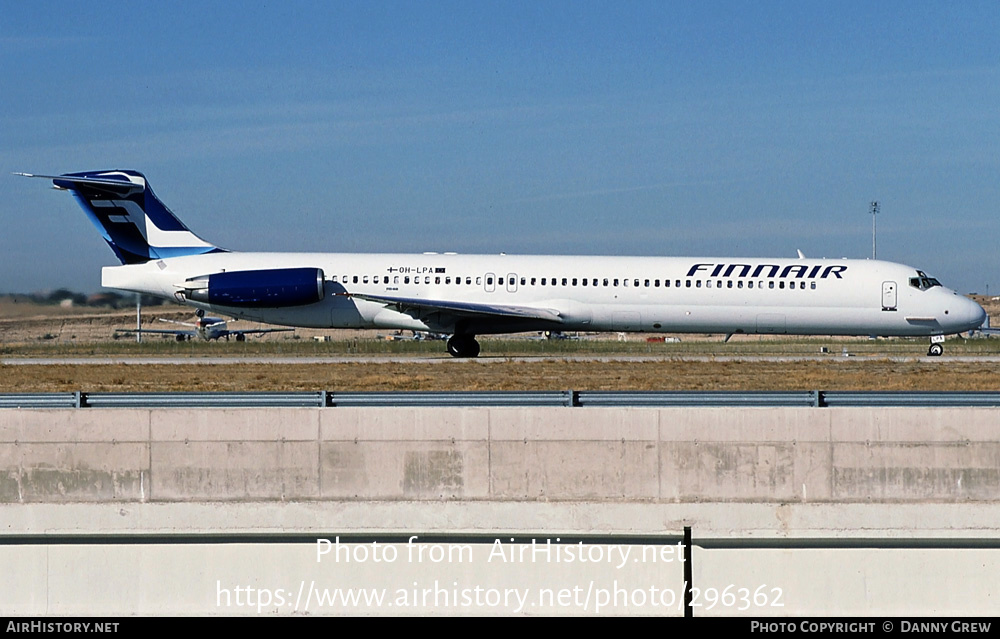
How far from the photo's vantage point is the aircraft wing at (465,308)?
33781 mm

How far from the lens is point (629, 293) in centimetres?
3447

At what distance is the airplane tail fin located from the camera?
36156 mm

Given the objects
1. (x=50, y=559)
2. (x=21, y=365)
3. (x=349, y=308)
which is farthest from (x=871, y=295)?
(x=50, y=559)

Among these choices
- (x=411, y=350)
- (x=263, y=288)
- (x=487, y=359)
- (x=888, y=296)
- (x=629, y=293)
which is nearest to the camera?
(x=487, y=359)

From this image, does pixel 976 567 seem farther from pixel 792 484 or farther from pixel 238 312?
pixel 238 312

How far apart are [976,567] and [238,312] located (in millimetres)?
26995

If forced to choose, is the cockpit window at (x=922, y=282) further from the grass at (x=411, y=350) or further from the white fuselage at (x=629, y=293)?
the grass at (x=411, y=350)

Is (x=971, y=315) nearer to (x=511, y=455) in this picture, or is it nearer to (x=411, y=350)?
(x=411, y=350)

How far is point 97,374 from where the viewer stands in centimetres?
2700

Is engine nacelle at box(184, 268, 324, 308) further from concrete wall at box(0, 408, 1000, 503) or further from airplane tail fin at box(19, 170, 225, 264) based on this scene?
concrete wall at box(0, 408, 1000, 503)

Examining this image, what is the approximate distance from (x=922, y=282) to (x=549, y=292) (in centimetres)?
1180

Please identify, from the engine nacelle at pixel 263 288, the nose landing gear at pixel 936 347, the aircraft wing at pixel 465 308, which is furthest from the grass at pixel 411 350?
the engine nacelle at pixel 263 288

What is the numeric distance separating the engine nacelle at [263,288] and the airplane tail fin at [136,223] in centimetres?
206

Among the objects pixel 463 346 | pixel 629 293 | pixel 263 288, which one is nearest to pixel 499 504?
pixel 629 293
